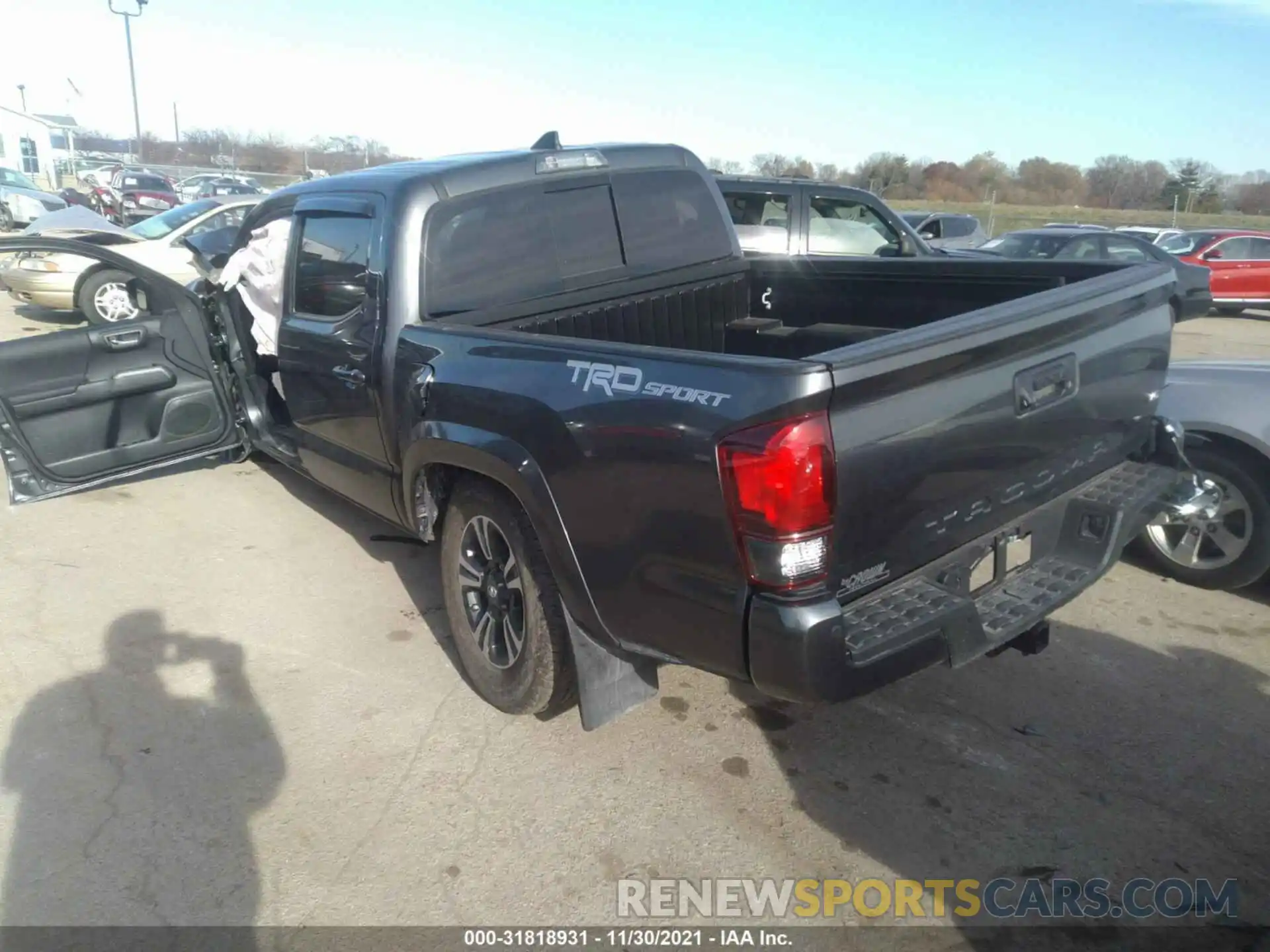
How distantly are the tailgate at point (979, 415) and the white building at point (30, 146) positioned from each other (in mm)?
51592

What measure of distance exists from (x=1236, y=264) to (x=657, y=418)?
56.6ft

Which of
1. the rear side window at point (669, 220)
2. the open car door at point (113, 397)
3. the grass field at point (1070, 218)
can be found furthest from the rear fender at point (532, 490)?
the grass field at point (1070, 218)

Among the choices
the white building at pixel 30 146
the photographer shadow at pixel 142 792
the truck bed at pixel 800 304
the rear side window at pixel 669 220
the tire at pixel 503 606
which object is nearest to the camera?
the photographer shadow at pixel 142 792

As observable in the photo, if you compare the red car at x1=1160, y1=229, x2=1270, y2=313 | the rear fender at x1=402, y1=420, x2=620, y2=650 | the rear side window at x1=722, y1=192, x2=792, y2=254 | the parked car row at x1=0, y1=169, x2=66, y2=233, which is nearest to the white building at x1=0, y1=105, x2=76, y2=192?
the parked car row at x1=0, y1=169, x2=66, y2=233

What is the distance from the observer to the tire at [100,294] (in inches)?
435

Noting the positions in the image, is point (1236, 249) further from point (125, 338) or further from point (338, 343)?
point (125, 338)

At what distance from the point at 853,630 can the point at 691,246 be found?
2541mm

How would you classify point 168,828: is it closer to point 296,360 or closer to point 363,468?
point 363,468

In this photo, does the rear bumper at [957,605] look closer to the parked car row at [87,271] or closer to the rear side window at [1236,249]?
the parked car row at [87,271]

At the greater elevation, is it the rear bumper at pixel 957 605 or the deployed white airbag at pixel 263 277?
the deployed white airbag at pixel 263 277

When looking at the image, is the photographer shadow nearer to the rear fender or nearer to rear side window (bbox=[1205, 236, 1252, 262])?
the rear fender

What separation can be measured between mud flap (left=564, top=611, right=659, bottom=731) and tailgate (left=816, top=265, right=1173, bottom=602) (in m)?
0.90

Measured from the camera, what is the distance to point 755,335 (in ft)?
15.2

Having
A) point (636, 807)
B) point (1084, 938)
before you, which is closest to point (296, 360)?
point (636, 807)
